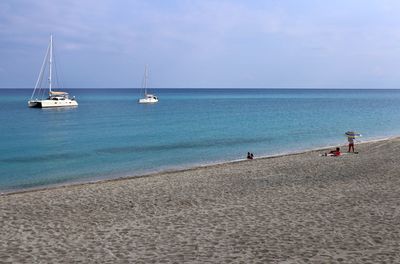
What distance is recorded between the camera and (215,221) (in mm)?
12641

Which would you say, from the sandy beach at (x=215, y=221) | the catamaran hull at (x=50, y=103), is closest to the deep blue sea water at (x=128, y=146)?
the sandy beach at (x=215, y=221)

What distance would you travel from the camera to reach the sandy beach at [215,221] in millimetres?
9805

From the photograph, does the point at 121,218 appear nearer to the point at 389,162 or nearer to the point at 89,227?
the point at 89,227

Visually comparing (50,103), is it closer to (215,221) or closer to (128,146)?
(128,146)

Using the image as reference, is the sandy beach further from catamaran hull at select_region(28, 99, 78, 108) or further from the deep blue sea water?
catamaran hull at select_region(28, 99, 78, 108)

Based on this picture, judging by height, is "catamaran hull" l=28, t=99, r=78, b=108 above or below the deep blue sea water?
above

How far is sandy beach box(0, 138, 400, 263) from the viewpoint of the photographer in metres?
9.80

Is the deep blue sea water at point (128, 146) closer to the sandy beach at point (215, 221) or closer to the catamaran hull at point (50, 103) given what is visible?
the sandy beach at point (215, 221)

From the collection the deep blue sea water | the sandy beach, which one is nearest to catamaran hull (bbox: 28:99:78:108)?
the deep blue sea water

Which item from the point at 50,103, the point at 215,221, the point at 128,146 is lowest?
the point at 128,146

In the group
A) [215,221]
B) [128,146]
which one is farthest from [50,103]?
[215,221]

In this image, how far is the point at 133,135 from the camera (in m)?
46.4

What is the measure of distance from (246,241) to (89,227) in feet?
14.1

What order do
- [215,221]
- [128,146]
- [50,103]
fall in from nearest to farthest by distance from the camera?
[215,221], [128,146], [50,103]
